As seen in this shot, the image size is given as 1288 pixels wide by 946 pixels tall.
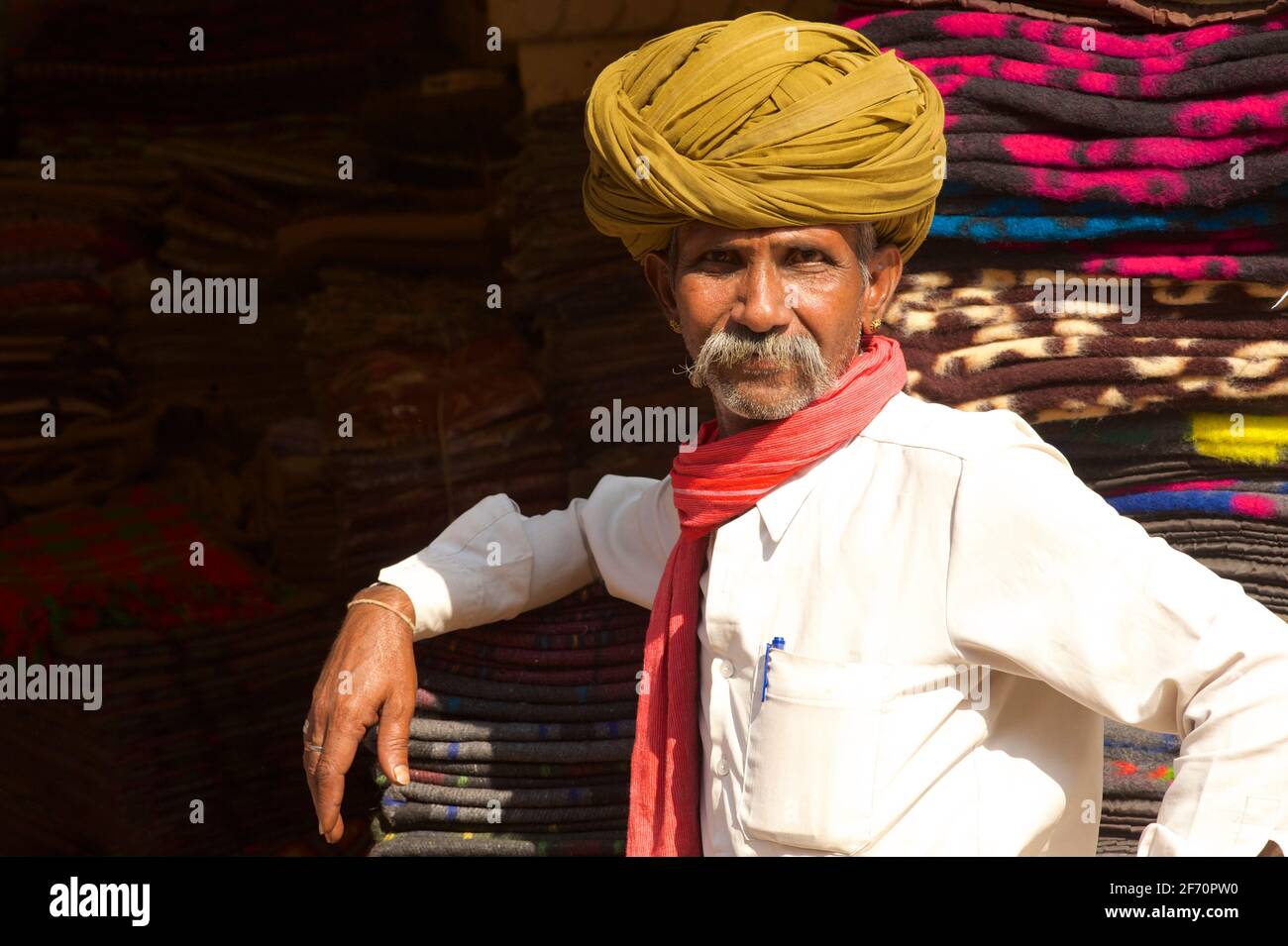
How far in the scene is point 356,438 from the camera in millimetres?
3848

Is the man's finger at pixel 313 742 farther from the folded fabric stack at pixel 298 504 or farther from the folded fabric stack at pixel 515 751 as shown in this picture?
the folded fabric stack at pixel 298 504

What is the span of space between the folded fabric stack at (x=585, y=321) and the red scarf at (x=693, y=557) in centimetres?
110

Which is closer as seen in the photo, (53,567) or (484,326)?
(484,326)

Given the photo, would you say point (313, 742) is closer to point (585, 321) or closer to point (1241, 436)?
point (585, 321)

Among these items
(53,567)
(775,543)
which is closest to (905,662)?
(775,543)

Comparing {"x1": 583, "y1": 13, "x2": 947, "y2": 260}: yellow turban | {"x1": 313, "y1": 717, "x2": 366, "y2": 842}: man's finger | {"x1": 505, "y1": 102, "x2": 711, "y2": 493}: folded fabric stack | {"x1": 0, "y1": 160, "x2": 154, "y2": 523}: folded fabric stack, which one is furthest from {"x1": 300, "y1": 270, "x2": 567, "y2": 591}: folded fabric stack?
{"x1": 583, "y1": 13, "x2": 947, "y2": 260}: yellow turban

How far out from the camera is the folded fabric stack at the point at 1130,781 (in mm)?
2791

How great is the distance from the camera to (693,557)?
8.02ft

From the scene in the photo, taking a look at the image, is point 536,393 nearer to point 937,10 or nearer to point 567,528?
point 567,528

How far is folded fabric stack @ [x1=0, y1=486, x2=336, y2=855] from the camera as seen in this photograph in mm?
4059

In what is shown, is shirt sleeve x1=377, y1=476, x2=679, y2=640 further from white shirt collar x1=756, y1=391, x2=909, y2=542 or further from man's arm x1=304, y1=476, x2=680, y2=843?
white shirt collar x1=756, y1=391, x2=909, y2=542

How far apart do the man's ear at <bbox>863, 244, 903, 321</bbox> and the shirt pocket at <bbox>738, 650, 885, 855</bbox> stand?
2.08ft

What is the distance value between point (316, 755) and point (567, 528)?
658mm

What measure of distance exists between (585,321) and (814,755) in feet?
5.73
